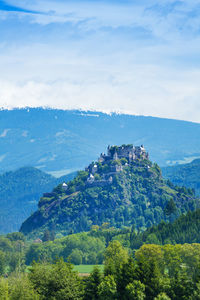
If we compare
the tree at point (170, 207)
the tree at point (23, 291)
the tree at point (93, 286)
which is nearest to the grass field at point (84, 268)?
the tree at point (170, 207)

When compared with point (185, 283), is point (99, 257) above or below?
above

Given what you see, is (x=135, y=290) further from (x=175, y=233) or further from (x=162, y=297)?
(x=175, y=233)

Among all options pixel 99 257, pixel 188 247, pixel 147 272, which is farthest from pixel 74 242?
pixel 147 272

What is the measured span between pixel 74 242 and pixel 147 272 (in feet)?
290

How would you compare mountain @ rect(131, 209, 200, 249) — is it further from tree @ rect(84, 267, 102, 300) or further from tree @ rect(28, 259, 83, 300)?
tree @ rect(28, 259, 83, 300)

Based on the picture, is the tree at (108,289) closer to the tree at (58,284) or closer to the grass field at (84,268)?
the tree at (58,284)

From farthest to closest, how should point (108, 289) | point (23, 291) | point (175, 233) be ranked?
point (175, 233) < point (23, 291) < point (108, 289)

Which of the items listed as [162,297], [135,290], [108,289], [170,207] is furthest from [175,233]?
[162,297]

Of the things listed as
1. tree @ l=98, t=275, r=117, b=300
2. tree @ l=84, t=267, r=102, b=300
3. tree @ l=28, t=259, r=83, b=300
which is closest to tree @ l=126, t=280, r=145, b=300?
tree @ l=98, t=275, r=117, b=300

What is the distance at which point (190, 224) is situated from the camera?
459ft

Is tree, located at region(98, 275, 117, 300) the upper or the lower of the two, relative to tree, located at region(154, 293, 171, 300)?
upper

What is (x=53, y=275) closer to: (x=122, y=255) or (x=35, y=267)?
(x=35, y=267)

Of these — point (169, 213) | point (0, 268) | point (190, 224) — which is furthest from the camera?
point (169, 213)

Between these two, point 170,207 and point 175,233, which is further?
point 170,207
